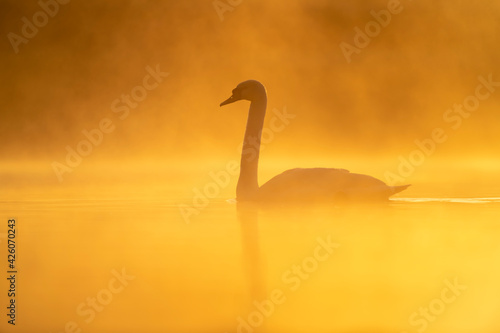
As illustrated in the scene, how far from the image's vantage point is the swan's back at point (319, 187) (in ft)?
35.4

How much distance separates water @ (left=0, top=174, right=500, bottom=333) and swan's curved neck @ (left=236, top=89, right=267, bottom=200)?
99cm

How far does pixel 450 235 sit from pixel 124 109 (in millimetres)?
58533

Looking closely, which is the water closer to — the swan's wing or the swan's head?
the swan's wing

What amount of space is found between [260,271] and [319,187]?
4.58 meters

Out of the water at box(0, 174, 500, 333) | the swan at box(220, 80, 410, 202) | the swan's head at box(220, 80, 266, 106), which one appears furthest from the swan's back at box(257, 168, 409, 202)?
the swan's head at box(220, 80, 266, 106)

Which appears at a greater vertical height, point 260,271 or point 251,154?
point 251,154

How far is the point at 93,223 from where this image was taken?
950cm

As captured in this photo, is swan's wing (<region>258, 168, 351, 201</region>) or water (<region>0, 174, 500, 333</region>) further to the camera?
swan's wing (<region>258, 168, 351, 201</region>)

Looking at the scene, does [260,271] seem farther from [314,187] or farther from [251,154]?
[251,154]

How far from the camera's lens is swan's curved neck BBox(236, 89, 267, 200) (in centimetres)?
1148

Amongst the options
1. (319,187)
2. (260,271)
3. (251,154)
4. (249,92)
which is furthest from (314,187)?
(260,271)

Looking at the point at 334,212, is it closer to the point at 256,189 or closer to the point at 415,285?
the point at 256,189

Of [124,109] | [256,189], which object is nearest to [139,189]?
[256,189]

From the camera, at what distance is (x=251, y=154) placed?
11.8 m
